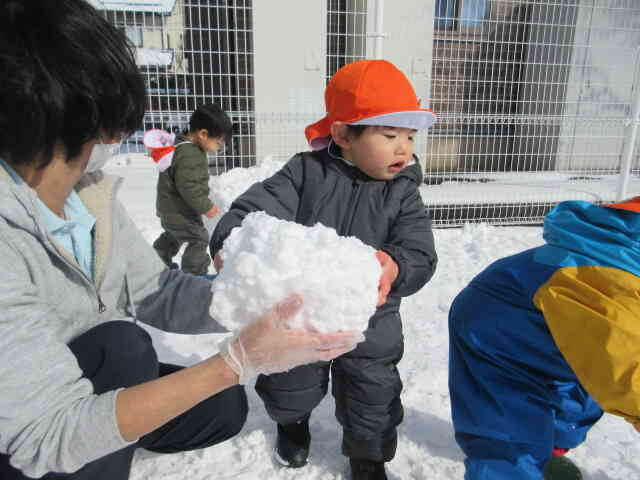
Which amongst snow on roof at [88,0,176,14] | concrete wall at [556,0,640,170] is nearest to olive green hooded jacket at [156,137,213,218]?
snow on roof at [88,0,176,14]

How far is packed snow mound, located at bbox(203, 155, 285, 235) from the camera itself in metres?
3.37

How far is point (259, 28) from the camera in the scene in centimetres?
435

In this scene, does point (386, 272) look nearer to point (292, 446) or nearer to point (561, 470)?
point (292, 446)

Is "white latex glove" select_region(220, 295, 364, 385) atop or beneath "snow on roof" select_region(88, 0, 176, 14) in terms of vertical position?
beneath

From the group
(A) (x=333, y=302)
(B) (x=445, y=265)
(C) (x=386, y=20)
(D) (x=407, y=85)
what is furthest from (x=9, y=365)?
(C) (x=386, y=20)

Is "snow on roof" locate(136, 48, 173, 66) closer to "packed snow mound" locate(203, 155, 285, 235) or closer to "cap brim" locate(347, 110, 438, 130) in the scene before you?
"packed snow mound" locate(203, 155, 285, 235)

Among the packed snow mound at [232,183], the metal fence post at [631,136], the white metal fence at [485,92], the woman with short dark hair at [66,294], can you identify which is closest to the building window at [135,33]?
the white metal fence at [485,92]

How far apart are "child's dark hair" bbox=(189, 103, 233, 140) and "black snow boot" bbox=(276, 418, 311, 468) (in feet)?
6.61

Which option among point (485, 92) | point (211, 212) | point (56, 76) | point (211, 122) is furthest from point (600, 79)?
point (56, 76)

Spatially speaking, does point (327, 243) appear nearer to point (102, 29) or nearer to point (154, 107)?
point (102, 29)

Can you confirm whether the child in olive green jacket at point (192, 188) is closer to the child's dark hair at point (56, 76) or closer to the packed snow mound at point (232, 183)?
the packed snow mound at point (232, 183)

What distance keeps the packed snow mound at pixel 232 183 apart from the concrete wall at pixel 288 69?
0.37m

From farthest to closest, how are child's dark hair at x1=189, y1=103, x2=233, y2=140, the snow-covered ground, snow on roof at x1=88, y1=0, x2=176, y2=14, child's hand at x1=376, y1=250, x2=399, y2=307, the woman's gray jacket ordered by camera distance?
snow on roof at x1=88, y1=0, x2=176, y2=14 < child's dark hair at x1=189, y1=103, x2=233, y2=140 < the snow-covered ground < child's hand at x1=376, y1=250, x2=399, y2=307 < the woman's gray jacket

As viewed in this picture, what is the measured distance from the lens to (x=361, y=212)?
1.38m
